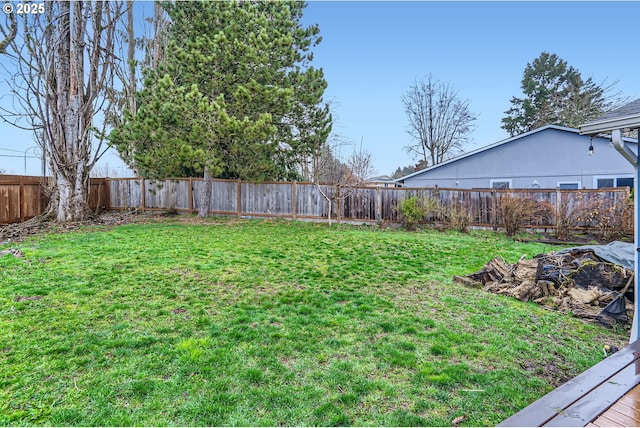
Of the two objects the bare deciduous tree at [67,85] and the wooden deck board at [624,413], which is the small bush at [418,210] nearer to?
the wooden deck board at [624,413]

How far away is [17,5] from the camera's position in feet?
30.0

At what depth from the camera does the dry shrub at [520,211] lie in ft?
32.2

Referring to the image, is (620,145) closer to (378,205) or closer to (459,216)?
(459,216)

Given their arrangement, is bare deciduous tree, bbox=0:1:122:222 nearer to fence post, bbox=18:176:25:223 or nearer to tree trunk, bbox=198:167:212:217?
fence post, bbox=18:176:25:223

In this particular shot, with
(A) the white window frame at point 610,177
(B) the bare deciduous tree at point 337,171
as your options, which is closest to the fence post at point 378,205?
(B) the bare deciduous tree at point 337,171

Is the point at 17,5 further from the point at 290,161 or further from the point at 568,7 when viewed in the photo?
the point at 568,7

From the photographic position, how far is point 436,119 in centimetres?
2650

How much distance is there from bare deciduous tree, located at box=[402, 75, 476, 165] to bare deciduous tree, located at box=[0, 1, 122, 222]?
2187 centimetres

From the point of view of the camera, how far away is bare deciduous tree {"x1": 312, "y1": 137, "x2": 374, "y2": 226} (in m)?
11.9

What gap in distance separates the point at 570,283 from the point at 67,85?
13.5 m

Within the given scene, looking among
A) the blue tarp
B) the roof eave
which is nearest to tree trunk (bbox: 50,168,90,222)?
the roof eave

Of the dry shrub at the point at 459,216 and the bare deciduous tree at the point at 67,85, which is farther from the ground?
the bare deciduous tree at the point at 67,85

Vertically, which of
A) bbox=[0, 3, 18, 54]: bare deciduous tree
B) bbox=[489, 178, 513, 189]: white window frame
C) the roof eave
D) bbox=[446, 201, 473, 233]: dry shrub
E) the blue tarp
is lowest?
the blue tarp

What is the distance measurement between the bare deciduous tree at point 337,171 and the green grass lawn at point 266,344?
20.3 feet
